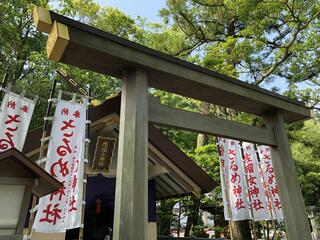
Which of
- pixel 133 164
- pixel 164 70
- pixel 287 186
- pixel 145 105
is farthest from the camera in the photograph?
pixel 287 186

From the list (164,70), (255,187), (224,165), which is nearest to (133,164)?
(164,70)

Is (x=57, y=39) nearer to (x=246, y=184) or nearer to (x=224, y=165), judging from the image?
(x=224, y=165)

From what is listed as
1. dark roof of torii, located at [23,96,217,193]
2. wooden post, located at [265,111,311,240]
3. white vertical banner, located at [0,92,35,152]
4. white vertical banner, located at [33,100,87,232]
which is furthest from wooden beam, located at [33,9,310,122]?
white vertical banner, located at [0,92,35,152]

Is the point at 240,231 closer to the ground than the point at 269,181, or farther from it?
closer to the ground

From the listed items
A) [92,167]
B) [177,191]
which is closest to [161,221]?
[177,191]

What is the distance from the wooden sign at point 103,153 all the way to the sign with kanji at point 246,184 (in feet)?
9.28

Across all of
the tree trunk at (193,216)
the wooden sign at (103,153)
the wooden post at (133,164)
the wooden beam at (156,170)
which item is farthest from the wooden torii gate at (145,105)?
the tree trunk at (193,216)

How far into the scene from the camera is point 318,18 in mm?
9188

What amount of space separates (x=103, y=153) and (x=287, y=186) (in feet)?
15.1

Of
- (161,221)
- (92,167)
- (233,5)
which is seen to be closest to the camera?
(92,167)

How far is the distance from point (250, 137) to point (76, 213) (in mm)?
3054

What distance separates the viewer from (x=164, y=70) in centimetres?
359

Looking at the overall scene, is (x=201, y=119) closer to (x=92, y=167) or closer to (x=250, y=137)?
(x=250, y=137)

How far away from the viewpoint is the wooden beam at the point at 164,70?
3.12 meters
